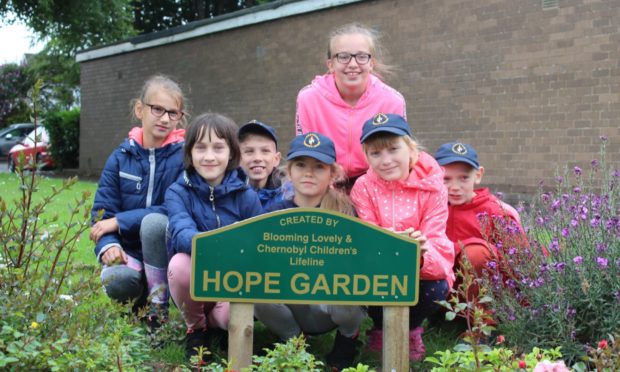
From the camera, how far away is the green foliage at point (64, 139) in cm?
2336

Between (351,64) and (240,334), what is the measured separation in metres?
1.92

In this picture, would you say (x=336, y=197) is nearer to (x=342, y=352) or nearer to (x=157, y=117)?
(x=342, y=352)

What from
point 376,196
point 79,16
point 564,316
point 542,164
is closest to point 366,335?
point 376,196

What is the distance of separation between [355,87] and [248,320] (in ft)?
6.05

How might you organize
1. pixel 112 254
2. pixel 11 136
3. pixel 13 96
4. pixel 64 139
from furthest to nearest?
1. pixel 13 96
2. pixel 11 136
3. pixel 64 139
4. pixel 112 254

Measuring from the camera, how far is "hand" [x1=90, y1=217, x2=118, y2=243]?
13.0 ft

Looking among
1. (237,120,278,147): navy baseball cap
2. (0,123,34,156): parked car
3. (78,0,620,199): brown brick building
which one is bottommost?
(237,120,278,147): navy baseball cap

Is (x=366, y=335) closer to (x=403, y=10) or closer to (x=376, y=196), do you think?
(x=376, y=196)

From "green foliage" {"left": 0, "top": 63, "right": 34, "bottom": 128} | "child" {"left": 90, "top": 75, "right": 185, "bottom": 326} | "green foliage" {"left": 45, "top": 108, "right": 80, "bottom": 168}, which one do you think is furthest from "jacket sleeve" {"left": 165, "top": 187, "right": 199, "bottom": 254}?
"green foliage" {"left": 0, "top": 63, "right": 34, "bottom": 128}

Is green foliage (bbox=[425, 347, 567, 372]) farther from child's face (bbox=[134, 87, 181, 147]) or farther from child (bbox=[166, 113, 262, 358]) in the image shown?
child's face (bbox=[134, 87, 181, 147])

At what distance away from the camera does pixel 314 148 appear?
11.7 ft

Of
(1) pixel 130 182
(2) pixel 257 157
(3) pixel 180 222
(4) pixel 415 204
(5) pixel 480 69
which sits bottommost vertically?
(3) pixel 180 222

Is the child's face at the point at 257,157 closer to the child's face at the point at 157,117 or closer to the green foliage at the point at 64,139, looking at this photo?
the child's face at the point at 157,117

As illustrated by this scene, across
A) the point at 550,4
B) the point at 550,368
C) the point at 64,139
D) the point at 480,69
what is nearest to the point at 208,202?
the point at 550,368
